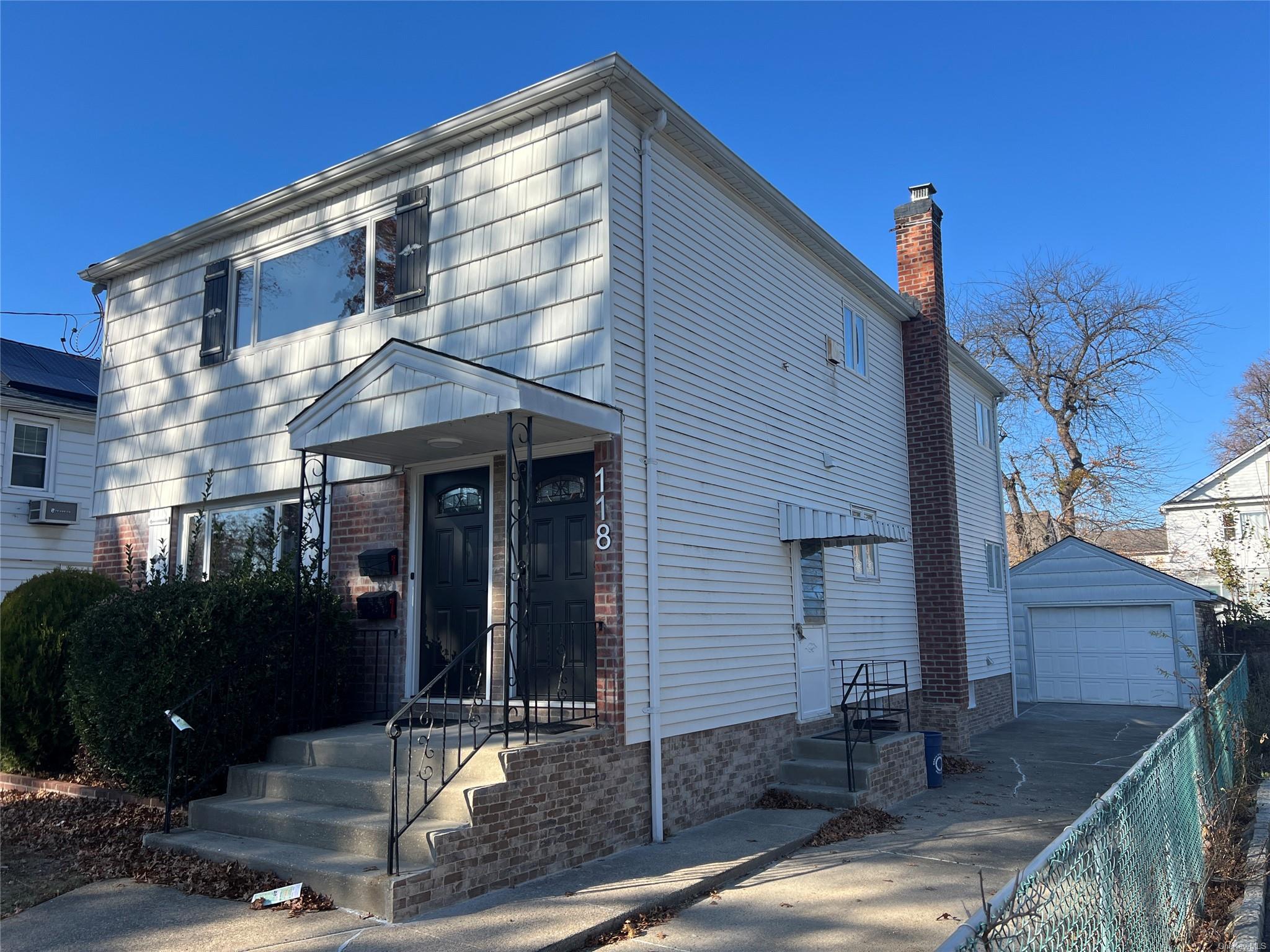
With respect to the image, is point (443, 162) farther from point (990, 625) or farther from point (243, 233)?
point (990, 625)

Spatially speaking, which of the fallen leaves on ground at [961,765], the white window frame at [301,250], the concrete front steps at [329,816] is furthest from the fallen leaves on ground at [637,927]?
the fallen leaves on ground at [961,765]

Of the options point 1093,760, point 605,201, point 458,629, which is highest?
point 605,201

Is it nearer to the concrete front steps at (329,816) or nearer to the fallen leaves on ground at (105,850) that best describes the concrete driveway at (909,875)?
the concrete front steps at (329,816)

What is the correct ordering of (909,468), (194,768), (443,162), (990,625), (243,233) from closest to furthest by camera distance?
1. (194,768)
2. (443,162)
3. (243,233)
4. (909,468)
5. (990,625)

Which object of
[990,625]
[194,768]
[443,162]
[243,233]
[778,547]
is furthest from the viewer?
[990,625]

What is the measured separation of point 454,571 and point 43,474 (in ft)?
34.9

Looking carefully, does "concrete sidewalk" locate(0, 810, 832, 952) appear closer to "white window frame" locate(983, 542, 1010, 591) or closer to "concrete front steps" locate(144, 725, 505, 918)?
Answer: "concrete front steps" locate(144, 725, 505, 918)

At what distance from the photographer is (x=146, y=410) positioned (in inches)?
440

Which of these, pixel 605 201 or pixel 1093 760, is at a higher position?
pixel 605 201

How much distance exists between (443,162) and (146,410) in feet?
16.6

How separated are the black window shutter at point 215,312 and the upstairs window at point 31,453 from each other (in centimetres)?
679

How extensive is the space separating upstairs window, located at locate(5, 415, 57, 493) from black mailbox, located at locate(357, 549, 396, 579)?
9.44 m

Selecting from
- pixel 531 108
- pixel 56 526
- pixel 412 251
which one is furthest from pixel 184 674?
pixel 56 526

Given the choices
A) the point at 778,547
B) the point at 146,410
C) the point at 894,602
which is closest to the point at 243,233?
the point at 146,410
